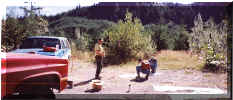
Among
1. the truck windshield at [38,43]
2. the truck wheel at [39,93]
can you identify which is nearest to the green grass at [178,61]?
the truck windshield at [38,43]

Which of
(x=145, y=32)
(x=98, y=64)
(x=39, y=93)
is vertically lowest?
(x=39, y=93)

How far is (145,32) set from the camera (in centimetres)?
469

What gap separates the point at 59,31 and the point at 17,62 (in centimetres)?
100

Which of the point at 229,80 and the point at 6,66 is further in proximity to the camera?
the point at 229,80

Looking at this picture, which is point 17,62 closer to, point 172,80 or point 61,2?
point 61,2

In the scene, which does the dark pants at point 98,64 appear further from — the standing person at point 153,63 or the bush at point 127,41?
the standing person at point 153,63

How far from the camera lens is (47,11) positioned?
4.61 meters

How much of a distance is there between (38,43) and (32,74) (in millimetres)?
605

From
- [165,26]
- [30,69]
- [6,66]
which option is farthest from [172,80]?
[6,66]

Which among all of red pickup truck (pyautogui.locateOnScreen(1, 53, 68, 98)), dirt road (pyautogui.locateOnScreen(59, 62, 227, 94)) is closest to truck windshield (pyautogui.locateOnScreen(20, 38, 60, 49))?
red pickup truck (pyautogui.locateOnScreen(1, 53, 68, 98))

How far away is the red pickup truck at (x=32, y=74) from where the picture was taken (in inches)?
156

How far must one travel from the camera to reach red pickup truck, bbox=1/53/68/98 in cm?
395

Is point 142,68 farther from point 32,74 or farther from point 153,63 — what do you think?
point 32,74

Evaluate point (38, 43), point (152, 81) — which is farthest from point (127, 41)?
point (38, 43)
